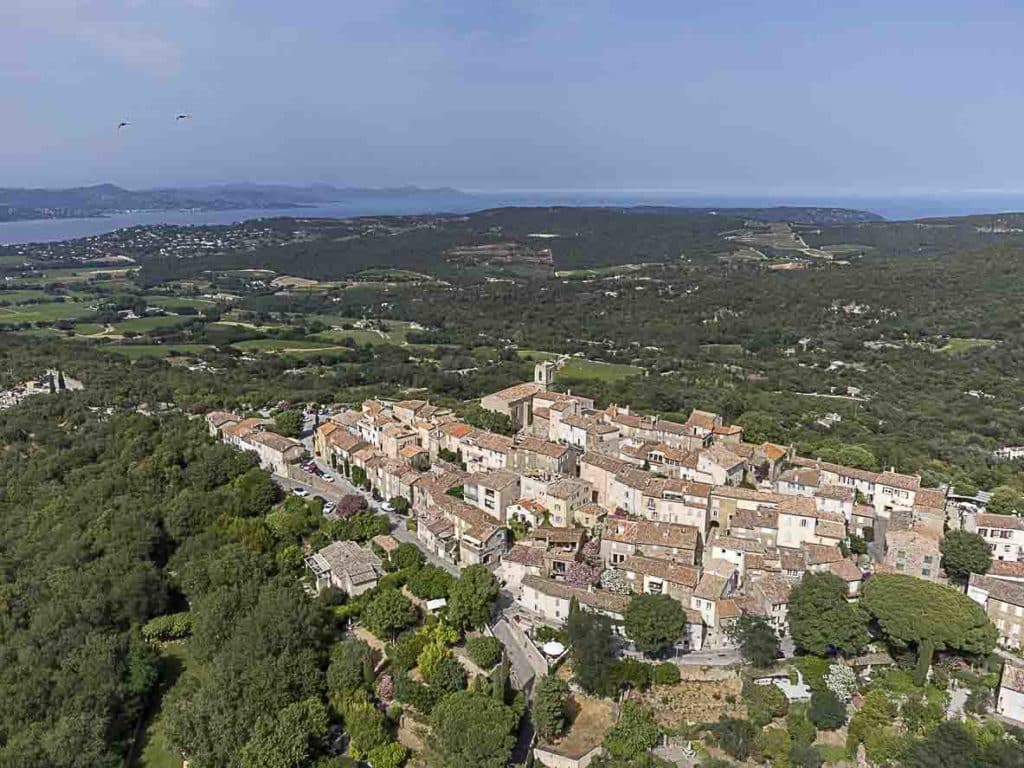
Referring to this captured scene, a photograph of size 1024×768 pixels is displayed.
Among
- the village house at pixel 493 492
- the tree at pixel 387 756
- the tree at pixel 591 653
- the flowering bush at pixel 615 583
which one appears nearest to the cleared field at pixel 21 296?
the village house at pixel 493 492

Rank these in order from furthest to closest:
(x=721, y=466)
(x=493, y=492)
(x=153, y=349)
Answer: (x=153, y=349) < (x=721, y=466) < (x=493, y=492)

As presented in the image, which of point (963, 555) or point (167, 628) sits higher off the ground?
point (963, 555)

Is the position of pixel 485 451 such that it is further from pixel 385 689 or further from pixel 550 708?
pixel 550 708

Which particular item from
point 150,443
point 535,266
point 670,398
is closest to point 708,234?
point 535,266

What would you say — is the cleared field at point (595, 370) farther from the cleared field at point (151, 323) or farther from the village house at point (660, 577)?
the cleared field at point (151, 323)

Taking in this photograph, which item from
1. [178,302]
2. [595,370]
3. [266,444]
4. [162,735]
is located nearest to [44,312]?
[178,302]

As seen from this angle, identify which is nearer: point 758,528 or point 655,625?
point 655,625
